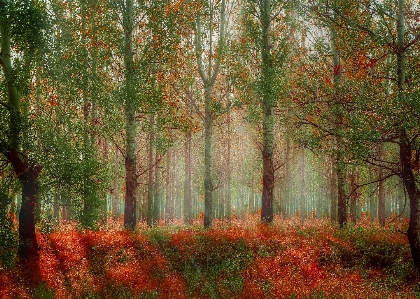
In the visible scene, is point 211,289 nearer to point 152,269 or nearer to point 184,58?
point 152,269

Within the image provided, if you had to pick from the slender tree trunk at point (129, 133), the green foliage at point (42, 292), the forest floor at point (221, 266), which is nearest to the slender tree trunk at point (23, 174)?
the forest floor at point (221, 266)

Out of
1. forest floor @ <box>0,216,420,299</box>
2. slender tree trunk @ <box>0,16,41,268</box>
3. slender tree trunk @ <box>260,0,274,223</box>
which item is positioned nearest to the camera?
forest floor @ <box>0,216,420,299</box>

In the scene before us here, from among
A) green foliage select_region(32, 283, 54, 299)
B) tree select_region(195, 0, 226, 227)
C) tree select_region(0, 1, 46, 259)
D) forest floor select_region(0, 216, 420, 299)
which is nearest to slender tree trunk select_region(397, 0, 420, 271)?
forest floor select_region(0, 216, 420, 299)

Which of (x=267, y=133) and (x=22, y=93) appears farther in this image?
(x=267, y=133)

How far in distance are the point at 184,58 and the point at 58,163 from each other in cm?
1007

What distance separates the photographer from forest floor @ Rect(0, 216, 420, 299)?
11.7 meters

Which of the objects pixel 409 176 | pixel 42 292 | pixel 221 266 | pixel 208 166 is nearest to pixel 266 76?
pixel 208 166

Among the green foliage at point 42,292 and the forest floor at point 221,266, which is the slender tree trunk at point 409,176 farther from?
the green foliage at point 42,292

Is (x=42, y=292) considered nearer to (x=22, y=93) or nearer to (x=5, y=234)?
(x=5, y=234)

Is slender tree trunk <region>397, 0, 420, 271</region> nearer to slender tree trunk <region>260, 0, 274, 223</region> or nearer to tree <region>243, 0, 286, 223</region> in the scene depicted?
tree <region>243, 0, 286, 223</region>

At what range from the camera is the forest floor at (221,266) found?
11.7m

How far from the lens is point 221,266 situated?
14.0m

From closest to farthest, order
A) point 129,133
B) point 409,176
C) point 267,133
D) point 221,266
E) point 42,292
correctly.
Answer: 1. point 42,292
2. point 409,176
3. point 221,266
4. point 129,133
5. point 267,133

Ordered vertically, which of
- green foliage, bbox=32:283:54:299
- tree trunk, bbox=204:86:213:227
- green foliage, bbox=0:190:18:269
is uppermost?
tree trunk, bbox=204:86:213:227
